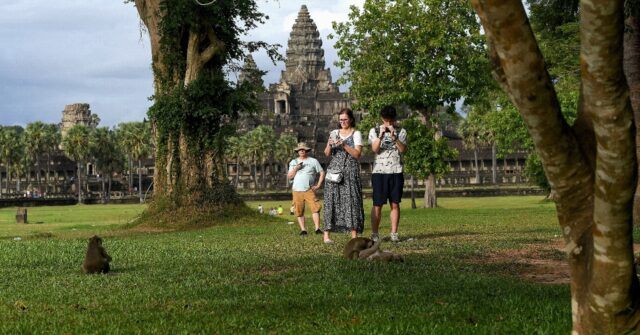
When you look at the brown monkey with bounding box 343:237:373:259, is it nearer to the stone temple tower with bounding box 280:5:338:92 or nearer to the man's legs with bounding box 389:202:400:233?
the man's legs with bounding box 389:202:400:233

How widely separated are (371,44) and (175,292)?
112ft

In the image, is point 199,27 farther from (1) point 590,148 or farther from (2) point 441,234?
(1) point 590,148

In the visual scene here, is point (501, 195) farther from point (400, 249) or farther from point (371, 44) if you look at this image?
point (400, 249)

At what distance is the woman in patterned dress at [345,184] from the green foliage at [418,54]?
86.5 ft

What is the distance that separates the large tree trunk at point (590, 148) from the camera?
5.19m

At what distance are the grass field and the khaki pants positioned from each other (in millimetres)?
3007

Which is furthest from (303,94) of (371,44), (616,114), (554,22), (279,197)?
(616,114)

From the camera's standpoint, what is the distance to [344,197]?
1556cm

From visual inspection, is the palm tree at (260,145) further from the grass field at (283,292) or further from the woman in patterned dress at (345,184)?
the grass field at (283,292)

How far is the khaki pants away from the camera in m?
18.8

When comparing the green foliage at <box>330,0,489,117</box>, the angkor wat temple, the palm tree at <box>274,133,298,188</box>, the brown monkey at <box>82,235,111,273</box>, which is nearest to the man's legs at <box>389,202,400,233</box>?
the brown monkey at <box>82,235,111,273</box>

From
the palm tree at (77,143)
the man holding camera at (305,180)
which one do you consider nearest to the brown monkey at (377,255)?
the man holding camera at (305,180)

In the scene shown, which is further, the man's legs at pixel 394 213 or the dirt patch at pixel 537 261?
the man's legs at pixel 394 213

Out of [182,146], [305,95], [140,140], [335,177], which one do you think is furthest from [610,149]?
[305,95]
